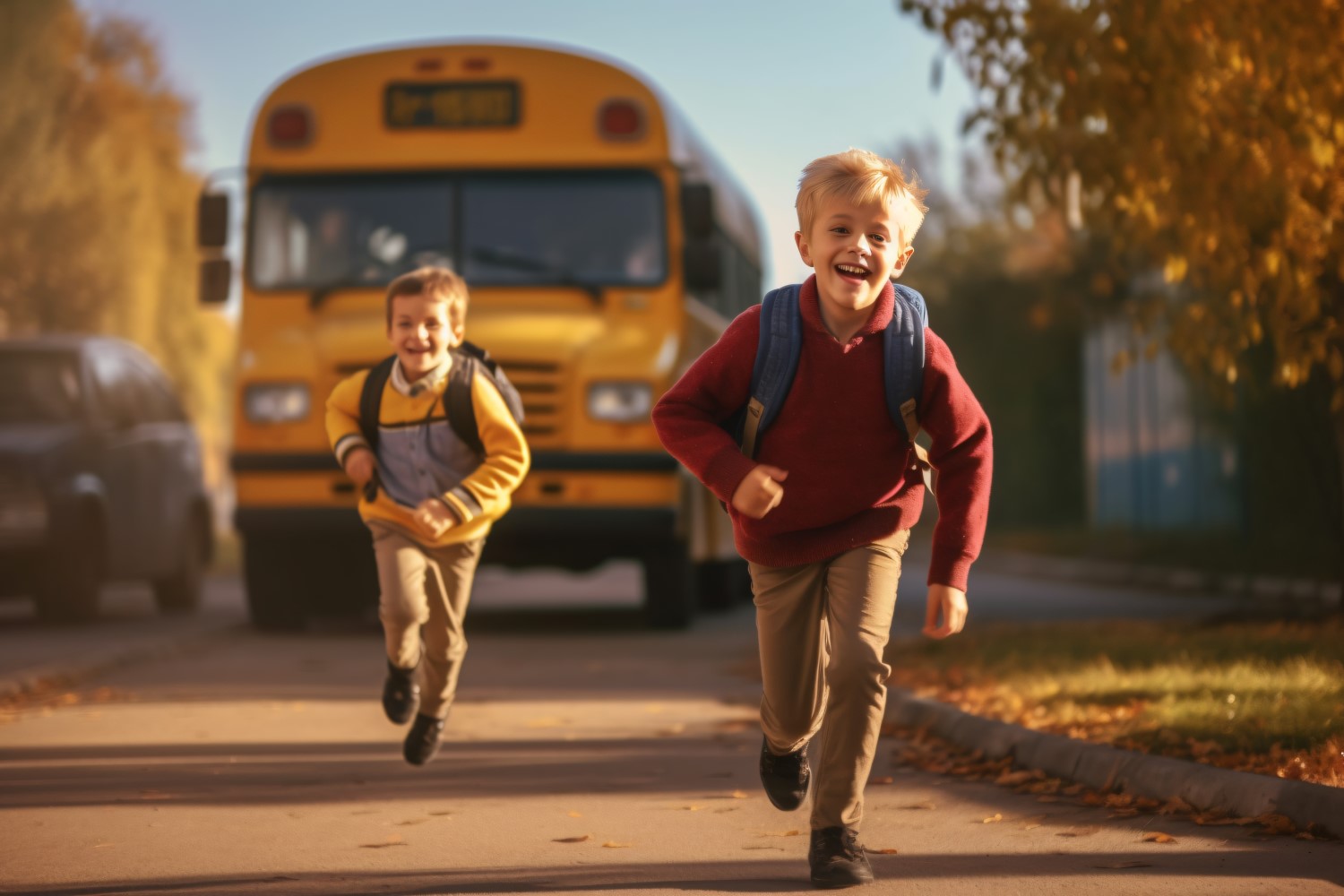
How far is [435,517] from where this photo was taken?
23.7 feet

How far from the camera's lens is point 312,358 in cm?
1370

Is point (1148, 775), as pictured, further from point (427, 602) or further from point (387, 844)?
point (427, 602)

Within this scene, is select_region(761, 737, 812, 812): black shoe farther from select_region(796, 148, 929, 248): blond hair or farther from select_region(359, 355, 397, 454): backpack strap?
select_region(359, 355, 397, 454): backpack strap

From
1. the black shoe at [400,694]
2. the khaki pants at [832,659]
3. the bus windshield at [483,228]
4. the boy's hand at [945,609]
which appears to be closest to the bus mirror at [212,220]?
the bus windshield at [483,228]

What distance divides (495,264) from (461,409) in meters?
6.99

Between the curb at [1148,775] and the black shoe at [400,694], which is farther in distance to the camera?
the black shoe at [400,694]

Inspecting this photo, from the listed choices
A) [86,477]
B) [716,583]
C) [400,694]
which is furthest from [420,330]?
[716,583]

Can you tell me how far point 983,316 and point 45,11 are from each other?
15.4 meters

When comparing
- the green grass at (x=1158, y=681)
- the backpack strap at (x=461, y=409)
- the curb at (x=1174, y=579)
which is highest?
the backpack strap at (x=461, y=409)

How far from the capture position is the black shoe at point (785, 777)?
585 centimetres

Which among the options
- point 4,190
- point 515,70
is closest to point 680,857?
point 515,70

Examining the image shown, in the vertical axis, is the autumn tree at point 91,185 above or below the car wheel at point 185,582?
above

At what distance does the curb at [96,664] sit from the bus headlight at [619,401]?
294 cm

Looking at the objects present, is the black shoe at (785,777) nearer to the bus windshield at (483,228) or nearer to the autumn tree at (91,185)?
the bus windshield at (483,228)
